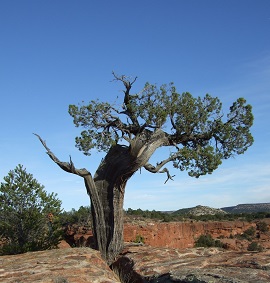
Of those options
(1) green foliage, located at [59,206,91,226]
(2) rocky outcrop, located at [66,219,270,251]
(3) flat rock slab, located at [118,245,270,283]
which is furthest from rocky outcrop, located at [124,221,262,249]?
(3) flat rock slab, located at [118,245,270,283]

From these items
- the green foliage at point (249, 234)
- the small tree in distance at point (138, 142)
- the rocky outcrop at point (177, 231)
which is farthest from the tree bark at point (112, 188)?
the green foliage at point (249, 234)

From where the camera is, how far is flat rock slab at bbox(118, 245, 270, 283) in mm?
6379

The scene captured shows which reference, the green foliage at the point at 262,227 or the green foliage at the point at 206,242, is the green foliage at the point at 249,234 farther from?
the green foliage at the point at 206,242

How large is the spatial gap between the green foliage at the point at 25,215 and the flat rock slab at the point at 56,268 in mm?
4404

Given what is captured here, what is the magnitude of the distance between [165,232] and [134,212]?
22.3ft

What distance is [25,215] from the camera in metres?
14.0

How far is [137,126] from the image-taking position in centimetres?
1357

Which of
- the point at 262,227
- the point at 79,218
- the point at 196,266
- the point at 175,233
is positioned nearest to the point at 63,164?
the point at 196,266

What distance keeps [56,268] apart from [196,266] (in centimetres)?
298

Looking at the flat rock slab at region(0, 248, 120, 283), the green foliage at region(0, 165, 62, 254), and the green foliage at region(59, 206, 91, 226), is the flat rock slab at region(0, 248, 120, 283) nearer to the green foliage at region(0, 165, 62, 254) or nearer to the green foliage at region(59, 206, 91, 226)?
the green foliage at region(0, 165, 62, 254)

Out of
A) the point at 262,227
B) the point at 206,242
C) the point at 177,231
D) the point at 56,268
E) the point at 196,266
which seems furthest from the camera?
the point at 262,227

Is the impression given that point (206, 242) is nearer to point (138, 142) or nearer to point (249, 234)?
point (249, 234)

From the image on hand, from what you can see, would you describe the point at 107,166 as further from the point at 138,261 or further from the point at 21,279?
the point at 21,279

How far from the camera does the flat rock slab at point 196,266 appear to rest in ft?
20.9
